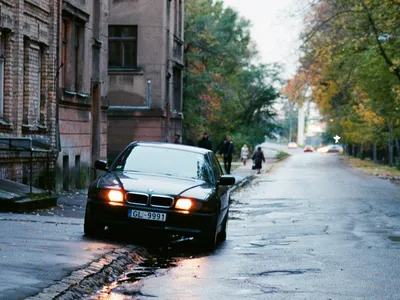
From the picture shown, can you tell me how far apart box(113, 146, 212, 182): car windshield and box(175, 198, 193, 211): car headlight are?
1.22 m

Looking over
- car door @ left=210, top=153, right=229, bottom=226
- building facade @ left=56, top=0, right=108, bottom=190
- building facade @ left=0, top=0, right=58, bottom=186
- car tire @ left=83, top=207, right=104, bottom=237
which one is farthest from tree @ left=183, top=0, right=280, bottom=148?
car tire @ left=83, top=207, right=104, bottom=237

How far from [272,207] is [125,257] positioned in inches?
483

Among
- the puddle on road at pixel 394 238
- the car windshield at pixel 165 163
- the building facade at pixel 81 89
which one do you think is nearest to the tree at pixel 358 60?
the building facade at pixel 81 89

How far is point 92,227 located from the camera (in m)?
13.9

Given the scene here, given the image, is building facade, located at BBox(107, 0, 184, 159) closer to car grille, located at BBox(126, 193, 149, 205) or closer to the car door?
the car door

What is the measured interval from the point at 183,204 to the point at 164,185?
1.49 feet

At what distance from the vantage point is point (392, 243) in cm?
1478

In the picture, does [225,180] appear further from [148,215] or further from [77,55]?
[77,55]

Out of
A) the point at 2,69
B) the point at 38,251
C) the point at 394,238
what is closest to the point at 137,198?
the point at 38,251

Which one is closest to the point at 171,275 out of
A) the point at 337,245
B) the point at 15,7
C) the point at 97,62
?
the point at 337,245

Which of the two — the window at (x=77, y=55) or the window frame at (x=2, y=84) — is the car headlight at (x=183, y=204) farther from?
the window at (x=77, y=55)

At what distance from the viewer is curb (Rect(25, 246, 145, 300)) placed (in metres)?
8.87

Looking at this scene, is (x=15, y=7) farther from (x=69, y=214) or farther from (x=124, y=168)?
(x=124, y=168)

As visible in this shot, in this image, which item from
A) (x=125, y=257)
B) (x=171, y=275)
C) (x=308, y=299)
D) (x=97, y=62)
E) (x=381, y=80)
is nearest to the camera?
(x=308, y=299)
